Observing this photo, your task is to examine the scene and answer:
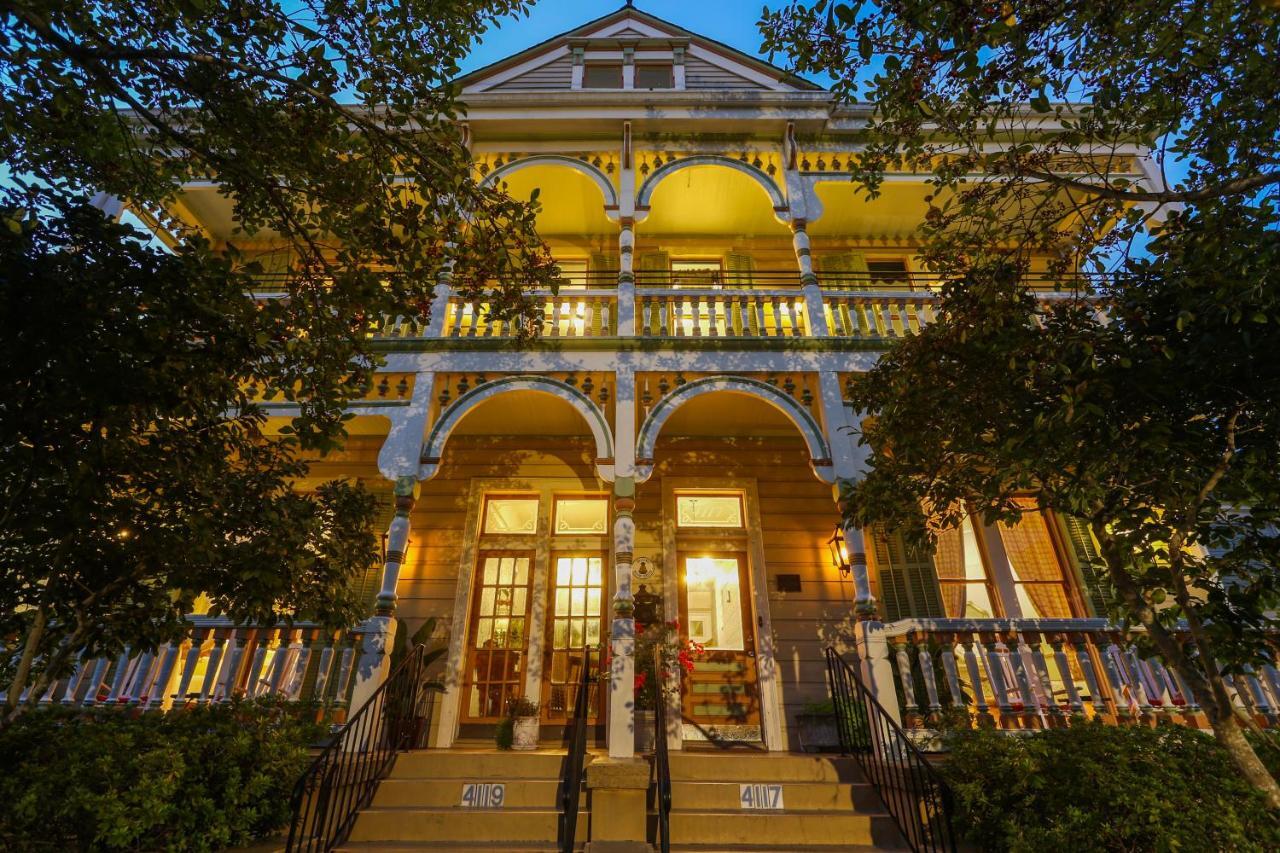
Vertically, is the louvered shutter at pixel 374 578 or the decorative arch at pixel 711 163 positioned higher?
the decorative arch at pixel 711 163

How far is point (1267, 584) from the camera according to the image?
3373 mm

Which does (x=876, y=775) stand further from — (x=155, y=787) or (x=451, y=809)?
(x=155, y=787)

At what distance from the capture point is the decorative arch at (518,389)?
7.00 metres

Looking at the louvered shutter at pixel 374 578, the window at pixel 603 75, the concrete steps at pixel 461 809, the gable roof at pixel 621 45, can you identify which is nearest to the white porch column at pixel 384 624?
the concrete steps at pixel 461 809

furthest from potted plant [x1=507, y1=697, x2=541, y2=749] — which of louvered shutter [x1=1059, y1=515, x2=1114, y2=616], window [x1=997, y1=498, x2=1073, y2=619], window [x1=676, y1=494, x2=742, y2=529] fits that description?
louvered shutter [x1=1059, y1=515, x2=1114, y2=616]

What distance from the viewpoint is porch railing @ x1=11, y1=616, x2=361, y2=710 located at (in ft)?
18.9

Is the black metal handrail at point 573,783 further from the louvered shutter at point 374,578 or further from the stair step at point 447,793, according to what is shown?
the louvered shutter at point 374,578

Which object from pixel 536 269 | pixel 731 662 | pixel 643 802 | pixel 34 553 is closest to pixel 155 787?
pixel 34 553

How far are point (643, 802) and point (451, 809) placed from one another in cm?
157

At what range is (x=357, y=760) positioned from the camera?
516 centimetres

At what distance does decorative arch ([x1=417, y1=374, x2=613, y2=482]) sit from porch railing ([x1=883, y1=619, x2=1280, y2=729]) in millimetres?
3511

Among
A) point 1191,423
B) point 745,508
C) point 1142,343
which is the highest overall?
point 745,508

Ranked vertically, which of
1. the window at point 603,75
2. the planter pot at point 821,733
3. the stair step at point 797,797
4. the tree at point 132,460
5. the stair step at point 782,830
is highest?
the window at point 603,75

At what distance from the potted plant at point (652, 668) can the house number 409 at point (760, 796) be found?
185 centimetres
